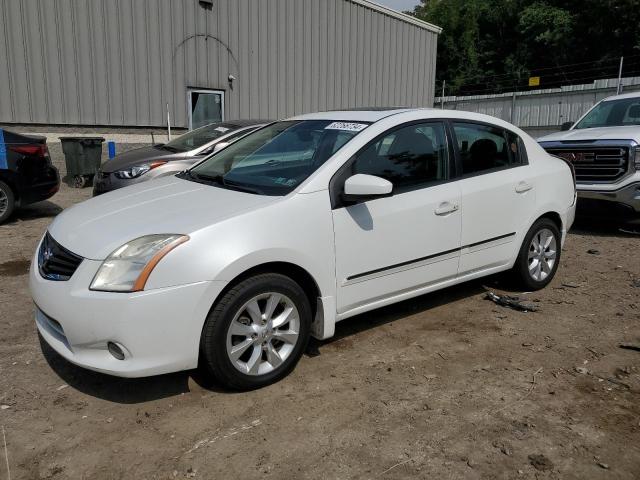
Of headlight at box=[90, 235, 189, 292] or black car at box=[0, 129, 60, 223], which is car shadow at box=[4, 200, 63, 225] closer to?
black car at box=[0, 129, 60, 223]

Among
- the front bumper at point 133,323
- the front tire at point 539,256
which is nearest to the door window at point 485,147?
the front tire at point 539,256

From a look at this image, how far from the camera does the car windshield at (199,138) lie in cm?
841

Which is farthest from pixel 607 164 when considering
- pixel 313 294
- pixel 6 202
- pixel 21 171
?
pixel 6 202

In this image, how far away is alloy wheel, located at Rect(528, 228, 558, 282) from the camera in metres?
4.94

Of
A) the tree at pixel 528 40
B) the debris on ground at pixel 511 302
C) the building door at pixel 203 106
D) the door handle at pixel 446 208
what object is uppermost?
the tree at pixel 528 40

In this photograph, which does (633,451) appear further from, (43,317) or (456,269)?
(43,317)

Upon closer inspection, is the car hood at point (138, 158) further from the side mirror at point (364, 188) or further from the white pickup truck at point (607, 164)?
the white pickup truck at point (607, 164)

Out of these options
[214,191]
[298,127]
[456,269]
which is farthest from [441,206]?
[214,191]

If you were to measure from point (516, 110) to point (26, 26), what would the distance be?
63.3ft

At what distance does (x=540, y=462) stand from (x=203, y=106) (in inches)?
506

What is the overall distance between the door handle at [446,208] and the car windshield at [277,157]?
0.78 m

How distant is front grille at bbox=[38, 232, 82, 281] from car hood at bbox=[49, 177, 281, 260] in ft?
0.13

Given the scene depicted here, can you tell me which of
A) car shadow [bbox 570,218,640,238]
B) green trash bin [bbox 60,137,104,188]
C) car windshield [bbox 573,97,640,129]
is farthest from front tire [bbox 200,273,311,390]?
green trash bin [bbox 60,137,104,188]

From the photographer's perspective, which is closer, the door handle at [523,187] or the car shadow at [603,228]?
the door handle at [523,187]
